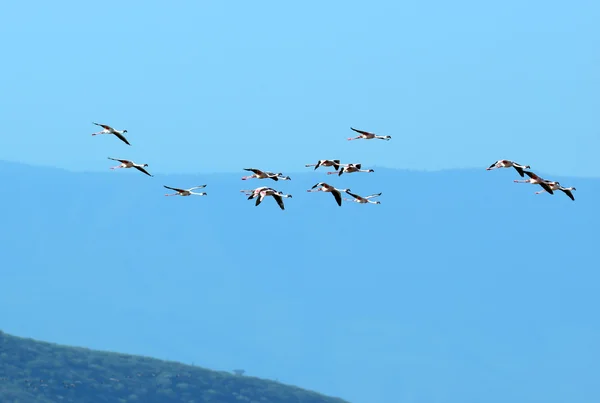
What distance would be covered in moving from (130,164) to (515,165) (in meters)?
34.8

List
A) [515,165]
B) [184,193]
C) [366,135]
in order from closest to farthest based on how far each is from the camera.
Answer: [515,165] < [184,193] < [366,135]

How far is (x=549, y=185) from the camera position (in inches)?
4353

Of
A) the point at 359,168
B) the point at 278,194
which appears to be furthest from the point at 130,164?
the point at 359,168

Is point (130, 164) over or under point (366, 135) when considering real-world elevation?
under

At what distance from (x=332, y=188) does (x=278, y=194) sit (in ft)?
16.2

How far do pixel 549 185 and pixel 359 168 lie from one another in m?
18.4

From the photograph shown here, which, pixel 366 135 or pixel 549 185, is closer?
pixel 549 185

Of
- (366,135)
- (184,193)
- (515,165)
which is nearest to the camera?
(515,165)

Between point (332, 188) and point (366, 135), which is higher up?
point (366, 135)

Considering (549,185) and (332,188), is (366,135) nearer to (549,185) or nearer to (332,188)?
(332,188)

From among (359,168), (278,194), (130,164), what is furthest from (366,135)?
(130,164)

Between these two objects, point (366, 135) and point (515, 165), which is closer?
point (515, 165)

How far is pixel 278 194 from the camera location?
11356 cm

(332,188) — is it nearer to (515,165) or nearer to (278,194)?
(278,194)
